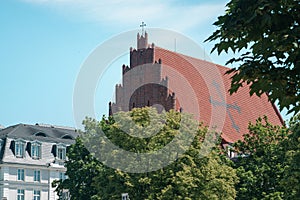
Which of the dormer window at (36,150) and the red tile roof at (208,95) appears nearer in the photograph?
the red tile roof at (208,95)

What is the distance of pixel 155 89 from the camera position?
72.9 metres

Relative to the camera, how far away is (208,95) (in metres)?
79.6

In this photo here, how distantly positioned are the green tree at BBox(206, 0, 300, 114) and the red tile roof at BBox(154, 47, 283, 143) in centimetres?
6108

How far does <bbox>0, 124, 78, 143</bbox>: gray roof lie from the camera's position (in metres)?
85.8

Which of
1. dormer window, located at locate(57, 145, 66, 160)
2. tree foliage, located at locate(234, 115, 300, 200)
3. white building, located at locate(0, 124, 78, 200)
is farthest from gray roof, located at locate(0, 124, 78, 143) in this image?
tree foliage, located at locate(234, 115, 300, 200)

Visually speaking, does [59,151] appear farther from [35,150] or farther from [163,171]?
[163,171]

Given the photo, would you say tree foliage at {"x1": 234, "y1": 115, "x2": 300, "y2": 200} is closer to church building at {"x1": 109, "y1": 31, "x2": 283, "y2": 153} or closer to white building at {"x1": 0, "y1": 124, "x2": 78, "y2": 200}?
church building at {"x1": 109, "y1": 31, "x2": 283, "y2": 153}

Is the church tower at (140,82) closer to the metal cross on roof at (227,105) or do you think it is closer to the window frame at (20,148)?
the metal cross on roof at (227,105)

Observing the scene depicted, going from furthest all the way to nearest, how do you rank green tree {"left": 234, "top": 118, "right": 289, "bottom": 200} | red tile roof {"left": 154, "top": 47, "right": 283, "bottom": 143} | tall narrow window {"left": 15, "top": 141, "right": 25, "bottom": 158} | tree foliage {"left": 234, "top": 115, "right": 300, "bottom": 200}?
tall narrow window {"left": 15, "top": 141, "right": 25, "bottom": 158}
red tile roof {"left": 154, "top": 47, "right": 283, "bottom": 143}
green tree {"left": 234, "top": 118, "right": 289, "bottom": 200}
tree foliage {"left": 234, "top": 115, "right": 300, "bottom": 200}

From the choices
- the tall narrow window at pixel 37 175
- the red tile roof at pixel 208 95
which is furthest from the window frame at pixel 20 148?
the red tile roof at pixel 208 95

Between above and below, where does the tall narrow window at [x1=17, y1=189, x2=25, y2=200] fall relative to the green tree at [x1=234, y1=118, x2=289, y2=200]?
above

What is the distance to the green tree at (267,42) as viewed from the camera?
1041 cm

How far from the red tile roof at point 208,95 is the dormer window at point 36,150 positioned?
726 inches

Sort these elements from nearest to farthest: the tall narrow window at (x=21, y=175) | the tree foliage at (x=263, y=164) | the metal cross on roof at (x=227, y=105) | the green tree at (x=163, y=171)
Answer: the green tree at (x=163, y=171), the tree foliage at (x=263, y=164), the metal cross on roof at (x=227, y=105), the tall narrow window at (x=21, y=175)
